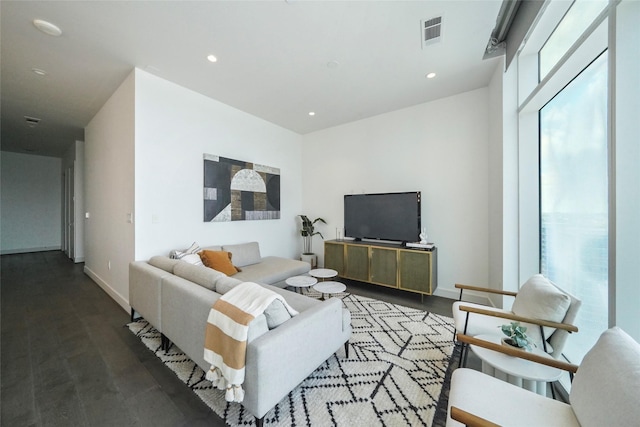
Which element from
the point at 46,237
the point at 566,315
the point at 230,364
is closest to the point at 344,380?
the point at 230,364

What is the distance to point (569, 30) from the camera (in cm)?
184

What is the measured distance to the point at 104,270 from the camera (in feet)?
12.0

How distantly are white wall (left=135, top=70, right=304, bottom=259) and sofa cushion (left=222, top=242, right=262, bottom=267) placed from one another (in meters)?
0.28

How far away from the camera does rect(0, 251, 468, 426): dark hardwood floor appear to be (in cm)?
149

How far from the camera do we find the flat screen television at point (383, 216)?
3.62 meters

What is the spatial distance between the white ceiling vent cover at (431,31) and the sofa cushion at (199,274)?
2949 millimetres

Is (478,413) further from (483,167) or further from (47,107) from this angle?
(47,107)

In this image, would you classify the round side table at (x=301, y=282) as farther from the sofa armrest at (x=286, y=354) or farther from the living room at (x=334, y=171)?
the living room at (x=334, y=171)

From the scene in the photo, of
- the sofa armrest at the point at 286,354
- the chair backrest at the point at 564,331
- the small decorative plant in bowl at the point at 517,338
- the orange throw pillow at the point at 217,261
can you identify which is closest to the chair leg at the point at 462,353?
the small decorative plant in bowl at the point at 517,338

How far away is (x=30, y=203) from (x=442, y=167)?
36.1 ft

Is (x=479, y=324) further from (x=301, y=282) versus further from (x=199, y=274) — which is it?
(x=199, y=274)

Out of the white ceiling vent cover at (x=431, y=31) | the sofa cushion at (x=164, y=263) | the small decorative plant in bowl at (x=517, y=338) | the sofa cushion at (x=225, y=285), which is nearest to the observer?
the small decorative plant in bowl at (x=517, y=338)

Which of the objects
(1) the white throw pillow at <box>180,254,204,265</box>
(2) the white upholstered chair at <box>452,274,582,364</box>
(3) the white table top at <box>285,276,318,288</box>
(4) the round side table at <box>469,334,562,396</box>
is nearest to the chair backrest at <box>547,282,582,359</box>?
(2) the white upholstered chair at <box>452,274,582,364</box>

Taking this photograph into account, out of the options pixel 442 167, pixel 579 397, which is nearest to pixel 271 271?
pixel 579 397
